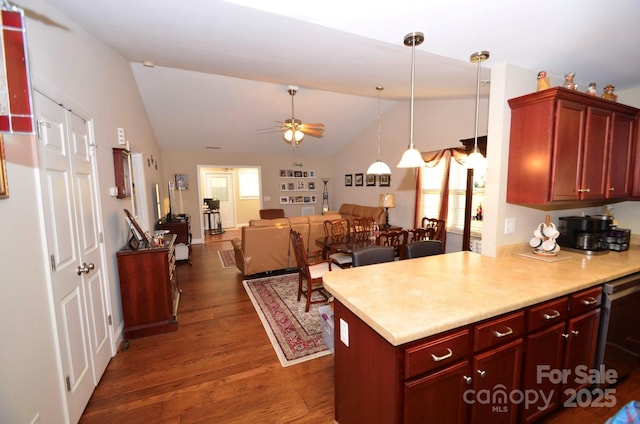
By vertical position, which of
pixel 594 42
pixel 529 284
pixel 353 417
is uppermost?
pixel 594 42

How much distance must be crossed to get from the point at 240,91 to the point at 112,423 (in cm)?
475

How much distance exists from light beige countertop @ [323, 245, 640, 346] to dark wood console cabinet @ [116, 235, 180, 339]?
1.97 meters

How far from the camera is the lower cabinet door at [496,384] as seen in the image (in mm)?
1393

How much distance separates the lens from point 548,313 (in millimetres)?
1598

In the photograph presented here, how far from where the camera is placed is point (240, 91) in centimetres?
493

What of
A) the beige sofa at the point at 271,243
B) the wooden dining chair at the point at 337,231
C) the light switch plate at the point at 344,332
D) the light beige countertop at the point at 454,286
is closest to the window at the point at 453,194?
the wooden dining chair at the point at 337,231

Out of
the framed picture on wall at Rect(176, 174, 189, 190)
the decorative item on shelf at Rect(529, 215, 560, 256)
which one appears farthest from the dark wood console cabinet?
the framed picture on wall at Rect(176, 174, 189, 190)

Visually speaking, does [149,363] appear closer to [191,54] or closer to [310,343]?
[310,343]

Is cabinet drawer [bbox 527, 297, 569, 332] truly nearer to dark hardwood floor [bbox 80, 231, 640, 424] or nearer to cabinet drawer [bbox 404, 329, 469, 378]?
cabinet drawer [bbox 404, 329, 469, 378]

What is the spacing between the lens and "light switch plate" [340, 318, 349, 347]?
156cm

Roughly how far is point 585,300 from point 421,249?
114cm

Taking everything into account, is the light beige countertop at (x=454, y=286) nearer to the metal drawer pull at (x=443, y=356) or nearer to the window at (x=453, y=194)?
the metal drawer pull at (x=443, y=356)

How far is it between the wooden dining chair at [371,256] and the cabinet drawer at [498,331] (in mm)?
1089

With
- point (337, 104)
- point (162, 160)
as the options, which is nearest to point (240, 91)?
point (337, 104)
